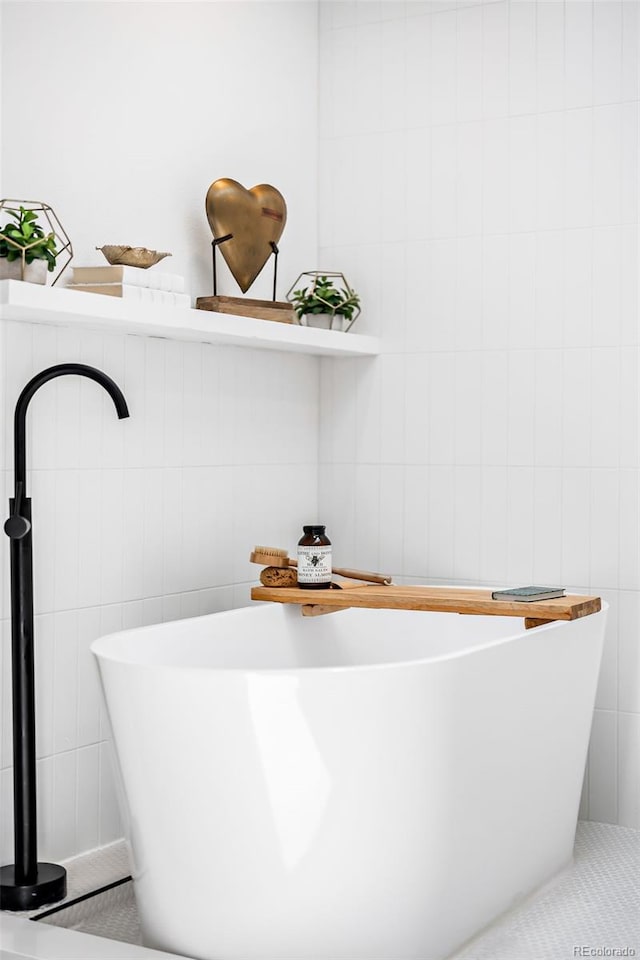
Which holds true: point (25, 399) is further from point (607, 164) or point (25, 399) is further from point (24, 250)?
Result: point (607, 164)

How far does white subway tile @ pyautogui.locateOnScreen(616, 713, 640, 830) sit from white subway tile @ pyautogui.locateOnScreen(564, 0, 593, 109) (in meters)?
1.68

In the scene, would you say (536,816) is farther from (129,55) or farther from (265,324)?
(129,55)

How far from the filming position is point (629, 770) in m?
3.02

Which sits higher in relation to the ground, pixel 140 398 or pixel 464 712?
pixel 140 398

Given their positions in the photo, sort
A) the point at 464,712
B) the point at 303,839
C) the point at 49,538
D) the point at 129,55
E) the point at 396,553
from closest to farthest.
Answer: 1. the point at 303,839
2. the point at 464,712
3. the point at 49,538
4. the point at 129,55
5. the point at 396,553

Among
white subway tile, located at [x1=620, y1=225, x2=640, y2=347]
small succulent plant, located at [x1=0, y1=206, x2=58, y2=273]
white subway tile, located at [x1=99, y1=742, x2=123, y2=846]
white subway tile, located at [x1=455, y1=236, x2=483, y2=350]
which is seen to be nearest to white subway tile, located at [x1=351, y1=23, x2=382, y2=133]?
white subway tile, located at [x1=455, y1=236, x2=483, y2=350]

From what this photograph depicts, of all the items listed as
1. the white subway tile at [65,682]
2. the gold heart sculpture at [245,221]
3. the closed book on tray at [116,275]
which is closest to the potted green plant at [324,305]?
the gold heart sculpture at [245,221]

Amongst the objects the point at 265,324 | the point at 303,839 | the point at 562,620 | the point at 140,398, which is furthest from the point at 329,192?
the point at 303,839

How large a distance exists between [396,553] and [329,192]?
3.69ft

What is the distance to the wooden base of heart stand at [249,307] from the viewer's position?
276cm

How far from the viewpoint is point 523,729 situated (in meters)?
2.34

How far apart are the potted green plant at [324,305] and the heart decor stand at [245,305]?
132 mm

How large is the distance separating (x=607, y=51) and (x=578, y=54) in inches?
3.1

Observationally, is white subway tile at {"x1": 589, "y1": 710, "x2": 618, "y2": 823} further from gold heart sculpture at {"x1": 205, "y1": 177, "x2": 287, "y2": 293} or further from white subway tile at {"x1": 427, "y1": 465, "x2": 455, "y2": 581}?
gold heart sculpture at {"x1": 205, "y1": 177, "x2": 287, "y2": 293}
